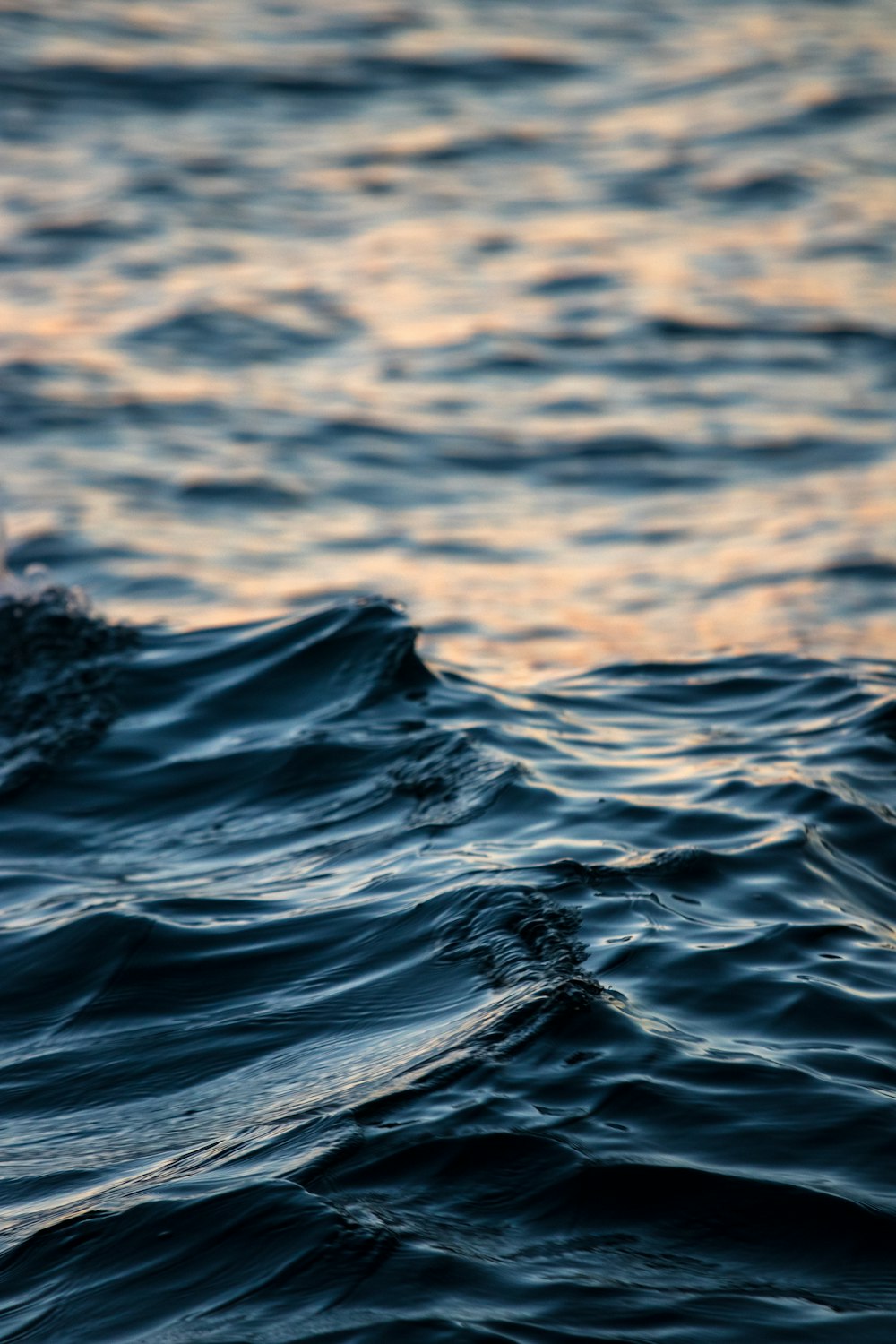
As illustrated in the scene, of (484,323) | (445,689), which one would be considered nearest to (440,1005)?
(445,689)

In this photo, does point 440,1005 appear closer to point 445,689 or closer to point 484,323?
point 445,689

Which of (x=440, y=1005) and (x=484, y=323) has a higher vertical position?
(x=484, y=323)

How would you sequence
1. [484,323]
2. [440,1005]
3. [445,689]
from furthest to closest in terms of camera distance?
[484,323]
[445,689]
[440,1005]

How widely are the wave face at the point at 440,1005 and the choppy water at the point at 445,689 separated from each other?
0.5 inches

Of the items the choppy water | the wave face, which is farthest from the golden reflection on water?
the wave face

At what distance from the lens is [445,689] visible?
5891 millimetres

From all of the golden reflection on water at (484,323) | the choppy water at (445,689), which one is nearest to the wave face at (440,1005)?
the choppy water at (445,689)

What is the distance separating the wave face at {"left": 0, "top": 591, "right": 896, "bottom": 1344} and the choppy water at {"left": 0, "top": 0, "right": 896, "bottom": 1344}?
0.01 metres

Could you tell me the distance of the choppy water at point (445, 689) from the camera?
287 centimetres

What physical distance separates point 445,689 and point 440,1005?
2.39 m

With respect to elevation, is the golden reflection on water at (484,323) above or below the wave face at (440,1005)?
above

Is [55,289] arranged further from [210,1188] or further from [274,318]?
[210,1188]

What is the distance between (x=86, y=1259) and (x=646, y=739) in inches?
122

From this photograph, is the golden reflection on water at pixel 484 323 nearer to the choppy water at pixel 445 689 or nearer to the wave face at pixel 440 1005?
the choppy water at pixel 445 689
